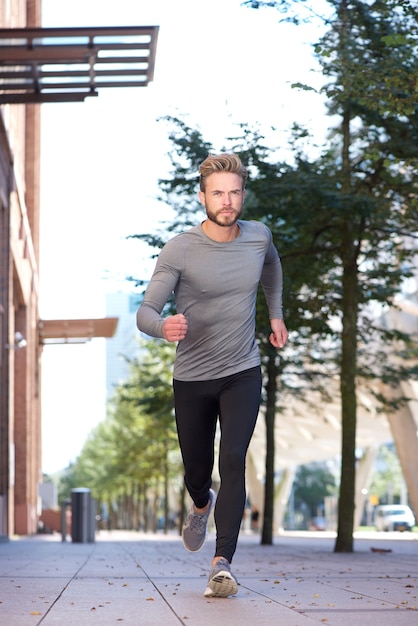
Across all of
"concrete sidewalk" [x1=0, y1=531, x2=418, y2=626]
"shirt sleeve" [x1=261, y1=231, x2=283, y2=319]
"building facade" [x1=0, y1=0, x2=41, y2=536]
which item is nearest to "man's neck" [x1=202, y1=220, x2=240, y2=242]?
"shirt sleeve" [x1=261, y1=231, x2=283, y2=319]

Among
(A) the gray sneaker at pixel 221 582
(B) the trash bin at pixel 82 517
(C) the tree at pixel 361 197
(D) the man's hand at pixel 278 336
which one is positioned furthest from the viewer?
(B) the trash bin at pixel 82 517

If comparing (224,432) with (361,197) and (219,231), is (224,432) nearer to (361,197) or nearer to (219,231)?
(219,231)

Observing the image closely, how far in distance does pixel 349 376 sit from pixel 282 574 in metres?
8.27

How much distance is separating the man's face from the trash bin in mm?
21891

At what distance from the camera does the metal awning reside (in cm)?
4419

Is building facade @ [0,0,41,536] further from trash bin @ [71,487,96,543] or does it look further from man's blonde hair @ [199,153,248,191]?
man's blonde hair @ [199,153,248,191]

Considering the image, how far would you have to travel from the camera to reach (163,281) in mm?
6059

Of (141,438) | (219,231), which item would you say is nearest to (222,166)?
(219,231)

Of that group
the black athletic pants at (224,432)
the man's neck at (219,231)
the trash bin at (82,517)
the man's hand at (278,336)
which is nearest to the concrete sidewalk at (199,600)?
the black athletic pants at (224,432)

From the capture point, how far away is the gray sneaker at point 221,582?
5.83m

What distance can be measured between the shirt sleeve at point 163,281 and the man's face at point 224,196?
279 millimetres

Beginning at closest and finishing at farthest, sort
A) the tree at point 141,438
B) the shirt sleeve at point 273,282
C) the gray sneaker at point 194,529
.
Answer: the shirt sleeve at point 273,282, the gray sneaker at point 194,529, the tree at point 141,438

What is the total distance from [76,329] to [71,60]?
2946 centimetres

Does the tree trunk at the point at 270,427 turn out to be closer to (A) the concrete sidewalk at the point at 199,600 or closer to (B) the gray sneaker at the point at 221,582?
(A) the concrete sidewalk at the point at 199,600
